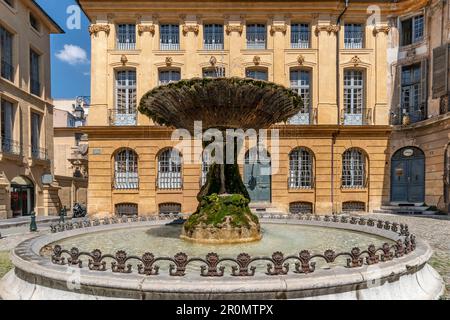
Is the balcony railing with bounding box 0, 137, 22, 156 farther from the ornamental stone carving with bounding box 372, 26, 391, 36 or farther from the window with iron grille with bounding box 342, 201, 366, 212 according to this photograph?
the ornamental stone carving with bounding box 372, 26, 391, 36

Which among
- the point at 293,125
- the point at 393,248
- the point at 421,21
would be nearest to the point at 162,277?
the point at 393,248

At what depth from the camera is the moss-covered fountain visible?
7.39 meters

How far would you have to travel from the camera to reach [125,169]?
2016 centimetres

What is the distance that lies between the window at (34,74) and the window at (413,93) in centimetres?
2605

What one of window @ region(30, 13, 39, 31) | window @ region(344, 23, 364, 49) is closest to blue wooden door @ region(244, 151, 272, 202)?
window @ region(344, 23, 364, 49)

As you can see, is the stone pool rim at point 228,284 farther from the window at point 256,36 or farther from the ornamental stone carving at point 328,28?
the ornamental stone carving at point 328,28

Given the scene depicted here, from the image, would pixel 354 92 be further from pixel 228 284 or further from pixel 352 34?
pixel 228 284

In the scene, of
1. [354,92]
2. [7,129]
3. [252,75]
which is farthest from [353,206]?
[7,129]

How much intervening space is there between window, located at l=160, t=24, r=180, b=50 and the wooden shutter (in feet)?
53.1

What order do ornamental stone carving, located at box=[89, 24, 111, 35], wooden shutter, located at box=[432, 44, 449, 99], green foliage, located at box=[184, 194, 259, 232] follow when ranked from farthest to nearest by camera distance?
ornamental stone carving, located at box=[89, 24, 111, 35]
wooden shutter, located at box=[432, 44, 449, 99]
green foliage, located at box=[184, 194, 259, 232]

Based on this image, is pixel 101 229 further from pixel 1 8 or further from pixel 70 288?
pixel 1 8

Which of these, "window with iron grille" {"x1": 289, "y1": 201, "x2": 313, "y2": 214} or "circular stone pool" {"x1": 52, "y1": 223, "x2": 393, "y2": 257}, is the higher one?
"circular stone pool" {"x1": 52, "y1": 223, "x2": 393, "y2": 257}

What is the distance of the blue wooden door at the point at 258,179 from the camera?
20156mm

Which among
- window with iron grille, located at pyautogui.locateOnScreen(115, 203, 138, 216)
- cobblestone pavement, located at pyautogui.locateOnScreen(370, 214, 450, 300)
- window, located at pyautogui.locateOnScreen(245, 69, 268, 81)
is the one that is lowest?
window with iron grille, located at pyautogui.locateOnScreen(115, 203, 138, 216)
